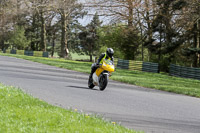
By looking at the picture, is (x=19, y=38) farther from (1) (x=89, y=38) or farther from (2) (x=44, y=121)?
(2) (x=44, y=121)

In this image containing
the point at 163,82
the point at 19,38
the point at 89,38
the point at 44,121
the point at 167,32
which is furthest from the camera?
the point at 89,38

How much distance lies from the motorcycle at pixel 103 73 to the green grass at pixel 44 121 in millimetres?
4509

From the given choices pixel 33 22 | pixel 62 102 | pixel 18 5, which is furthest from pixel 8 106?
pixel 33 22

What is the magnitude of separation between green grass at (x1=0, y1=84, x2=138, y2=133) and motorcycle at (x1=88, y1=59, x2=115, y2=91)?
4.51 m

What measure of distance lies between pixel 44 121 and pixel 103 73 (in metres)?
6.24

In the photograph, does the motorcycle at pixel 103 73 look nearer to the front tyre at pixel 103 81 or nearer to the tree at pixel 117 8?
the front tyre at pixel 103 81

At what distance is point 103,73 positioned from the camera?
490 inches

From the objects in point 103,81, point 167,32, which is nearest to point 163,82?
point 103,81

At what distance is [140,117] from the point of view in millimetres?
7895

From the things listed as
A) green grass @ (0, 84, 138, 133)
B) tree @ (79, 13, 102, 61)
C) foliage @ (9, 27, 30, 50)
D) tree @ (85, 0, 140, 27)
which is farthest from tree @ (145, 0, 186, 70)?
tree @ (79, 13, 102, 61)

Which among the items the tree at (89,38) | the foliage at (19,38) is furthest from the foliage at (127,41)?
the tree at (89,38)

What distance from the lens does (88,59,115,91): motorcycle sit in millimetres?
12305

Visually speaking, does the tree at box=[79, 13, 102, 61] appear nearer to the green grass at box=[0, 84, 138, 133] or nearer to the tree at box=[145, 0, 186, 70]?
the tree at box=[145, 0, 186, 70]

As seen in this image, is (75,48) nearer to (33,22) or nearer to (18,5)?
(33,22)
